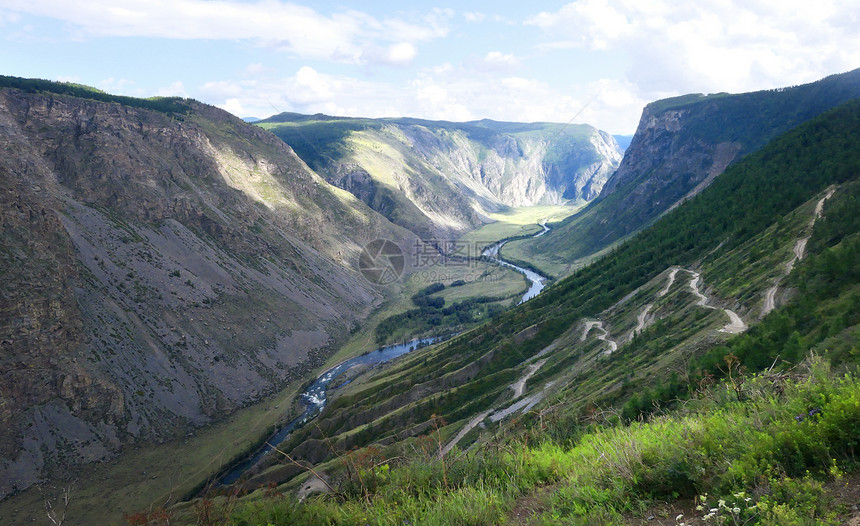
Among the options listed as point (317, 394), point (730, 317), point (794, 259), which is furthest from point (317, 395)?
point (794, 259)

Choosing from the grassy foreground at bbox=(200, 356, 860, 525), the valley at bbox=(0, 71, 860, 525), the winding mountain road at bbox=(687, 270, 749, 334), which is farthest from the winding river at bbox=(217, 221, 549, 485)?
the winding mountain road at bbox=(687, 270, 749, 334)

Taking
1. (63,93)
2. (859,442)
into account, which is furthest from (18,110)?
(859,442)

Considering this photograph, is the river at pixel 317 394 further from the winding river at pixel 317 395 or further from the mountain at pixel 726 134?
the mountain at pixel 726 134

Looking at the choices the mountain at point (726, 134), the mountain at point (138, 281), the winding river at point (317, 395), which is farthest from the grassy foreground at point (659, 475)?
the mountain at point (726, 134)

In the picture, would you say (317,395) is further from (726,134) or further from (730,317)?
(726,134)

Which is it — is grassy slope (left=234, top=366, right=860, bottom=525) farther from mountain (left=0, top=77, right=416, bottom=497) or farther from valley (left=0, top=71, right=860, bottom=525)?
mountain (left=0, top=77, right=416, bottom=497)

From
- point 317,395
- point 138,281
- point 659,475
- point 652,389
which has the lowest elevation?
point 317,395
